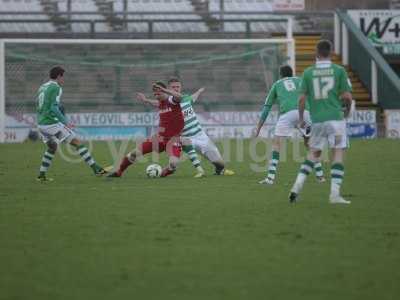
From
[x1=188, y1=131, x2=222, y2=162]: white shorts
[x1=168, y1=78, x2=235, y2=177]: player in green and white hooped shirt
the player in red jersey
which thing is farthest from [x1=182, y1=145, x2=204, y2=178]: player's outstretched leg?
the player in red jersey

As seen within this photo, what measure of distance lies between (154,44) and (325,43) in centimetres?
2163

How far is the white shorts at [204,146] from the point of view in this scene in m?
19.0

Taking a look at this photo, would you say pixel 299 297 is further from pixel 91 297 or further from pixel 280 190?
pixel 280 190

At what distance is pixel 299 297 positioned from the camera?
23.2ft

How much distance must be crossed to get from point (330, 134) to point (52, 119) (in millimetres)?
6710

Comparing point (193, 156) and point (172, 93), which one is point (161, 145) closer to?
point (193, 156)

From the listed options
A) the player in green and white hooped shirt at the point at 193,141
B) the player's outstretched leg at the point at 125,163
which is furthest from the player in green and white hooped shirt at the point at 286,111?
the player's outstretched leg at the point at 125,163

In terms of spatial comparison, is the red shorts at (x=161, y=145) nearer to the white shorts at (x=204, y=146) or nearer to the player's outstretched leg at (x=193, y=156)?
the player's outstretched leg at (x=193, y=156)

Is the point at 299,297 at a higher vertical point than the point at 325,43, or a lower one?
lower

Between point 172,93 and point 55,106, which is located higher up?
point 172,93

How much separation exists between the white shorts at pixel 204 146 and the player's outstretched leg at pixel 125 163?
57.1 inches

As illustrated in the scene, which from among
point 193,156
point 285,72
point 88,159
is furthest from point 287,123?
point 88,159

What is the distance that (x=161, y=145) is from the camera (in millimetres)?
18250

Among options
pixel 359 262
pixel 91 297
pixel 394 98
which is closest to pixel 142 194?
pixel 359 262
